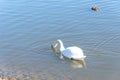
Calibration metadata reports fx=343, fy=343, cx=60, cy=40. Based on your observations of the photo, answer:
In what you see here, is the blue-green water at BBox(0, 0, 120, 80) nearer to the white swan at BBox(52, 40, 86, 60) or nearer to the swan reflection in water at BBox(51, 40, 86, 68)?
the swan reflection in water at BBox(51, 40, 86, 68)

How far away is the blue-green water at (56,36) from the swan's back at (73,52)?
0.49 meters

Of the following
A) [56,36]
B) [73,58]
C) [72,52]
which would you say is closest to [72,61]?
[73,58]

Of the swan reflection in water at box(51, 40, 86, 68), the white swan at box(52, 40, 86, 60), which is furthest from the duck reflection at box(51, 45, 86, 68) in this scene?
the white swan at box(52, 40, 86, 60)

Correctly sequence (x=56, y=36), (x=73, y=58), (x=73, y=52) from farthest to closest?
(x=56, y=36) → (x=73, y=58) → (x=73, y=52)

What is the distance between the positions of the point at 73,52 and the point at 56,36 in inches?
115

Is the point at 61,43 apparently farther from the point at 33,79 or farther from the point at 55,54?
the point at 33,79

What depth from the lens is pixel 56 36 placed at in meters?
20.3

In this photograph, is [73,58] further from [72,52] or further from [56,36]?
[56,36]

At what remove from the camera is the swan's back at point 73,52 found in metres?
17.3

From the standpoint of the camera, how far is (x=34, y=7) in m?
25.4

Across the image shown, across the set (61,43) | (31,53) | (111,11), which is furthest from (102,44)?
Result: (111,11)

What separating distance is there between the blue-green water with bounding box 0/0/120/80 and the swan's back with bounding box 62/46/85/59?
0.49 meters

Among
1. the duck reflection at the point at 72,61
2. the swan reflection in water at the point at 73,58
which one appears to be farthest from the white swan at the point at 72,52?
the duck reflection at the point at 72,61

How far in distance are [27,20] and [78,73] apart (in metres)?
7.98
